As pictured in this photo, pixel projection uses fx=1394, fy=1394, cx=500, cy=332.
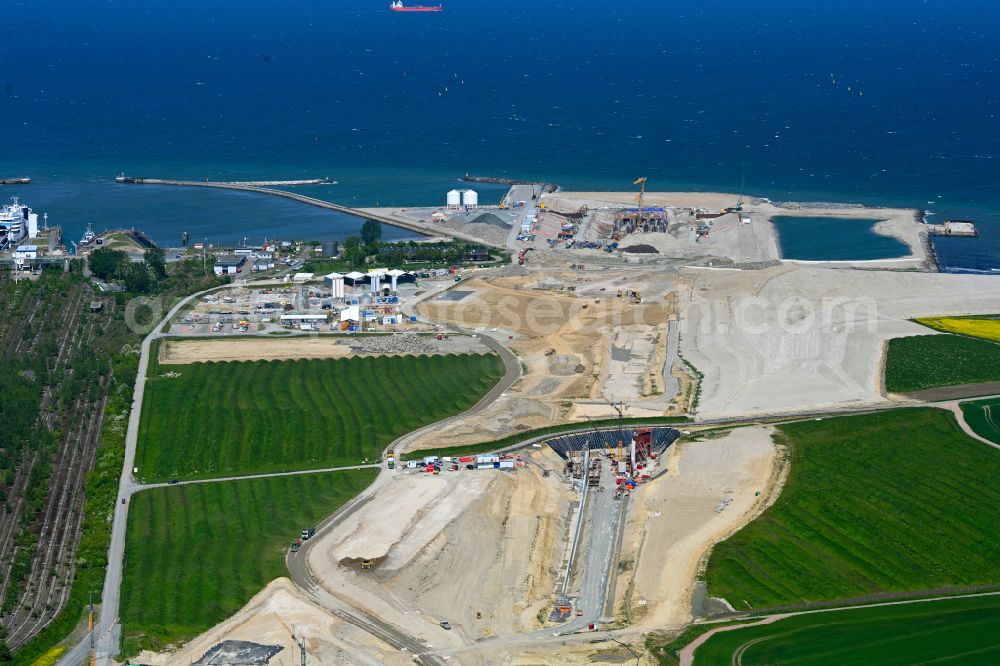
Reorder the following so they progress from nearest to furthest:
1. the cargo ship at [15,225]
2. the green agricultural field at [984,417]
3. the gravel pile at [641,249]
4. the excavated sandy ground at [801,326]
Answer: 1. the green agricultural field at [984,417]
2. the excavated sandy ground at [801,326]
3. the gravel pile at [641,249]
4. the cargo ship at [15,225]

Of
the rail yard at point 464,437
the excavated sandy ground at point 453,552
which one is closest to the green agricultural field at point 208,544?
the rail yard at point 464,437

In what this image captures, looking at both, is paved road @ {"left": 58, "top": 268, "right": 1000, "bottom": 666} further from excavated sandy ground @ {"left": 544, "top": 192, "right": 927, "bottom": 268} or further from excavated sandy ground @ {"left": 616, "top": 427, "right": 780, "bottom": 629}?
excavated sandy ground @ {"left": 544, "top": 192, "right": 927, "bottom": 268}

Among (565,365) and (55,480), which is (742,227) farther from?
(55,480)

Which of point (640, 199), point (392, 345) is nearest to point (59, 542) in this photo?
point (392, 345)

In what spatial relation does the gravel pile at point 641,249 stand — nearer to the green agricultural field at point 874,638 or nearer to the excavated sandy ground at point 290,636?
the green agricultural field at point 874,638

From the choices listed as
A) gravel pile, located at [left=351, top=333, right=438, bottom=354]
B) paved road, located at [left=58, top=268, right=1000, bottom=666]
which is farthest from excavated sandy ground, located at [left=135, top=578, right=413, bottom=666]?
gravel pile, located at [left=351, top=333, right=438, bottom=354]

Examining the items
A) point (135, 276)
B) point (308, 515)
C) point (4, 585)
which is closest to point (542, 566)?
point (308, 515)
